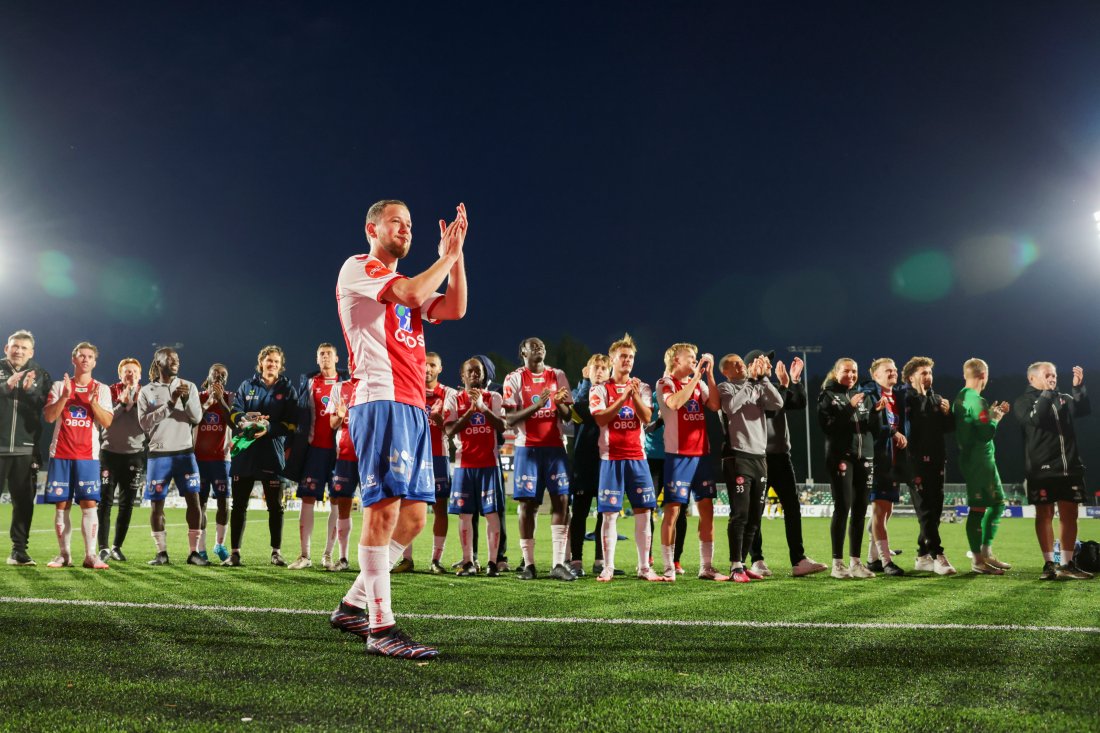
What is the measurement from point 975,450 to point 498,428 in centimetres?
535

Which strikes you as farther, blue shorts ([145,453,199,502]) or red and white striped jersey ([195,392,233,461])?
red and white striped jersey ([195,392,233,461])

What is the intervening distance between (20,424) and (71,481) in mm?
781

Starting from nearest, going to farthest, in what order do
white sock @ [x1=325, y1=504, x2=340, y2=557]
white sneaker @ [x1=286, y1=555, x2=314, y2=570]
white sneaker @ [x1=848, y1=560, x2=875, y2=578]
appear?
white sneaker @ [x1=848, y1=560, x2=875, y2=578], white sneaker @ [x1=286, y1=555, x2=314, y2=570], white sock @ [x1=325, y1=504, x2=340, y2=557]

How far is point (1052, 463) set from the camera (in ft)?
26.5

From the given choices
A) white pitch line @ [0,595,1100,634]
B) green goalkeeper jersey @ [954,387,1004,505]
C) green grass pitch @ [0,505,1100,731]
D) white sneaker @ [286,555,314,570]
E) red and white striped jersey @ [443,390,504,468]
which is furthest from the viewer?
green goalkeeper jersey @ [954,387,1004,505]

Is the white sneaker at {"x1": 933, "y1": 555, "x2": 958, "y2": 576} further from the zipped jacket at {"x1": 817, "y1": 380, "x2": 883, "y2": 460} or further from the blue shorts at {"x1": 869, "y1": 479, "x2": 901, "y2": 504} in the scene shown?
the zipped jacket at {"x1": 817, "y1": 380, "x2": 883, "y2": 460}

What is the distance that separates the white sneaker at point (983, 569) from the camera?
8509mm

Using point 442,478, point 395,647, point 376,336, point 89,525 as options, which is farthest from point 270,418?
point 395,647

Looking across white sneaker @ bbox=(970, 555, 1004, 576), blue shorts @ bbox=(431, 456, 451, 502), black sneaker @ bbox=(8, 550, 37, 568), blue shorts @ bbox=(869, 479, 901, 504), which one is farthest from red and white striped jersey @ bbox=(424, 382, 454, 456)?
white sneaker @ bbox=(970, 555, 1004, 576)

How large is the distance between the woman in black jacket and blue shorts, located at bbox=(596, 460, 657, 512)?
190cm

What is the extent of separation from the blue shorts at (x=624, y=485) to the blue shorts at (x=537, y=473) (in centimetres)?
41

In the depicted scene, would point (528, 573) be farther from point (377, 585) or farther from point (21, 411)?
point (21, 411)

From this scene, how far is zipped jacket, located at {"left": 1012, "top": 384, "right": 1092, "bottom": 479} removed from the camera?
8055 millimetres

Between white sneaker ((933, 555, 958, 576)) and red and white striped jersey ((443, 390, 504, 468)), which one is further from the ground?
red and white striped jersey ((443, 390, 504, 468))
